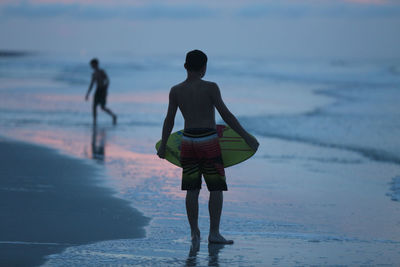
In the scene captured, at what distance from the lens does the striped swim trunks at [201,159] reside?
4969 mm

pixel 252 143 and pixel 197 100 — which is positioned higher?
pixel 197 100

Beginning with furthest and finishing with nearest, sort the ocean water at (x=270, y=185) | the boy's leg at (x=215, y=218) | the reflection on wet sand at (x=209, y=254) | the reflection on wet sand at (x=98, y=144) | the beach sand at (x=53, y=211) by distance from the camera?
the reflection on wet sand at (x=98, y=144) < the boy's leg at (x=215, y=218) < the beach sand at (x=53, y=211) < the ocean water at (x=270, y=185) < the reflection on wet sand at (x=209, y=254)

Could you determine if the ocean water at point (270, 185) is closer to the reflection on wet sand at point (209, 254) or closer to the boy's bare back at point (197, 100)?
the reflection on wet sand at point (209, 254)

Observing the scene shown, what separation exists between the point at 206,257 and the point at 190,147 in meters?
0.82

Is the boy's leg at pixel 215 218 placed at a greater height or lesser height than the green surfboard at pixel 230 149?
lesser

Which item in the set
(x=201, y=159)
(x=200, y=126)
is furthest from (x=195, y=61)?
(x=201, y=159)

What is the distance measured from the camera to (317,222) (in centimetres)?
593

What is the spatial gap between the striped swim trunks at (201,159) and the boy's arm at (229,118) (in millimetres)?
137

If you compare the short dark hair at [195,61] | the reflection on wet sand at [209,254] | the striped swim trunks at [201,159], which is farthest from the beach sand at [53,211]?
the short dark hair at [195,61]

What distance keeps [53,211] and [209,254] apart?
77.0 inches

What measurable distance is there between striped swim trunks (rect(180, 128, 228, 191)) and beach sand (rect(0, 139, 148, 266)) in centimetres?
70

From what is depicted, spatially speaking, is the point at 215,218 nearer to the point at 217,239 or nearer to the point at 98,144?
the point at 217,239

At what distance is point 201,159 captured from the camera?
16.6 ft

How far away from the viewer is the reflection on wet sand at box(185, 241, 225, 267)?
459 cm
